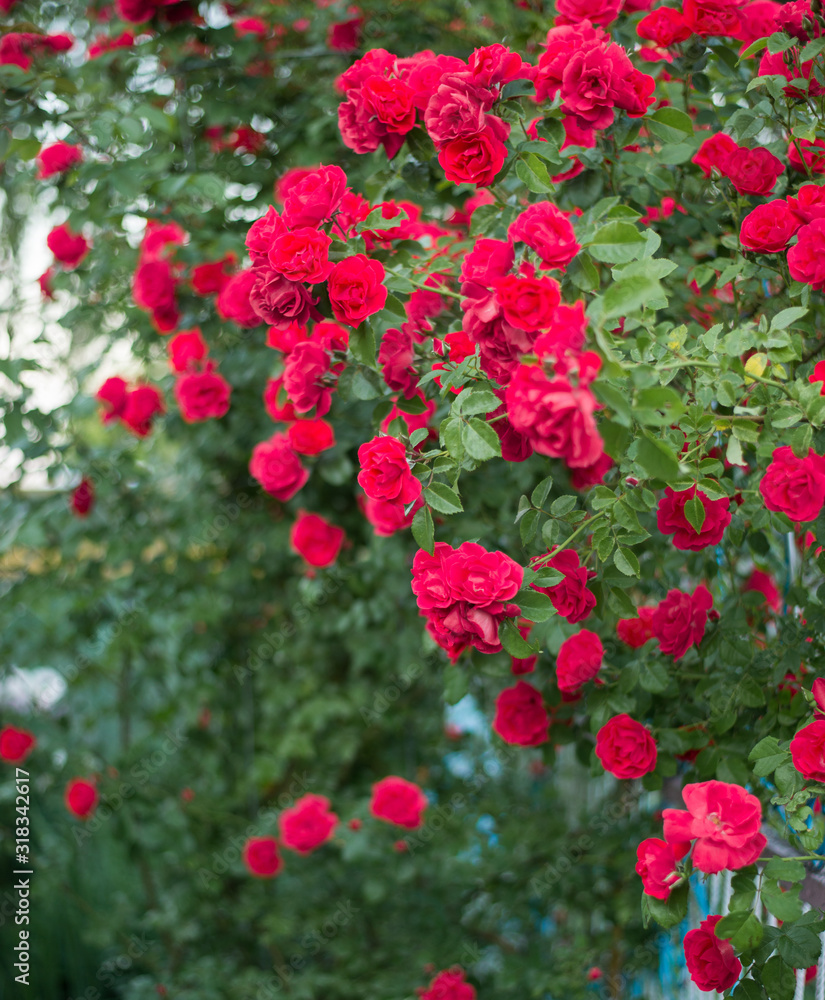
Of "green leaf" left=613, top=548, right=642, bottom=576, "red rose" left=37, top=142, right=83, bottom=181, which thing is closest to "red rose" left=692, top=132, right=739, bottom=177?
"green leaf" left=613, top=548, right=642, bottom=576

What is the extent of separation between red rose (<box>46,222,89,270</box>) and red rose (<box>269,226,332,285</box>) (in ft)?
4.69

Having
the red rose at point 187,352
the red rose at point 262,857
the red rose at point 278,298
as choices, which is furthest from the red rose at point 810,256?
the red rose at point 262,857

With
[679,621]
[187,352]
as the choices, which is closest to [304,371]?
[679,621]

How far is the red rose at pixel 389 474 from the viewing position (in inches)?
37.2

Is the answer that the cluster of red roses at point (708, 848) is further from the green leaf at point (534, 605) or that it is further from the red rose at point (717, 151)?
the red rose at point (717, 151)

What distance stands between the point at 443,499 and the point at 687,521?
1.08ft

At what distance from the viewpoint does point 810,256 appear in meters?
1.03

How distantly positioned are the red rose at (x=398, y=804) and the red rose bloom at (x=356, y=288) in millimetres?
1373

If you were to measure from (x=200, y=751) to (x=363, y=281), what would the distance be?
6.94 ft

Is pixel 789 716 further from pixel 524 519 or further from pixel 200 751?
pixel 200 751

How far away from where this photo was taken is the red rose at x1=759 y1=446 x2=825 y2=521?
0.95 m

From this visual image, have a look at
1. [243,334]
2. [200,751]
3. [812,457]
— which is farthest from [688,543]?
[200,751]

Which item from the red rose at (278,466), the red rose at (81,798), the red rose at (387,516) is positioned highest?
the red rose at (387,516)

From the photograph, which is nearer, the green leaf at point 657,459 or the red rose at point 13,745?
the green leaf at point 657,459
